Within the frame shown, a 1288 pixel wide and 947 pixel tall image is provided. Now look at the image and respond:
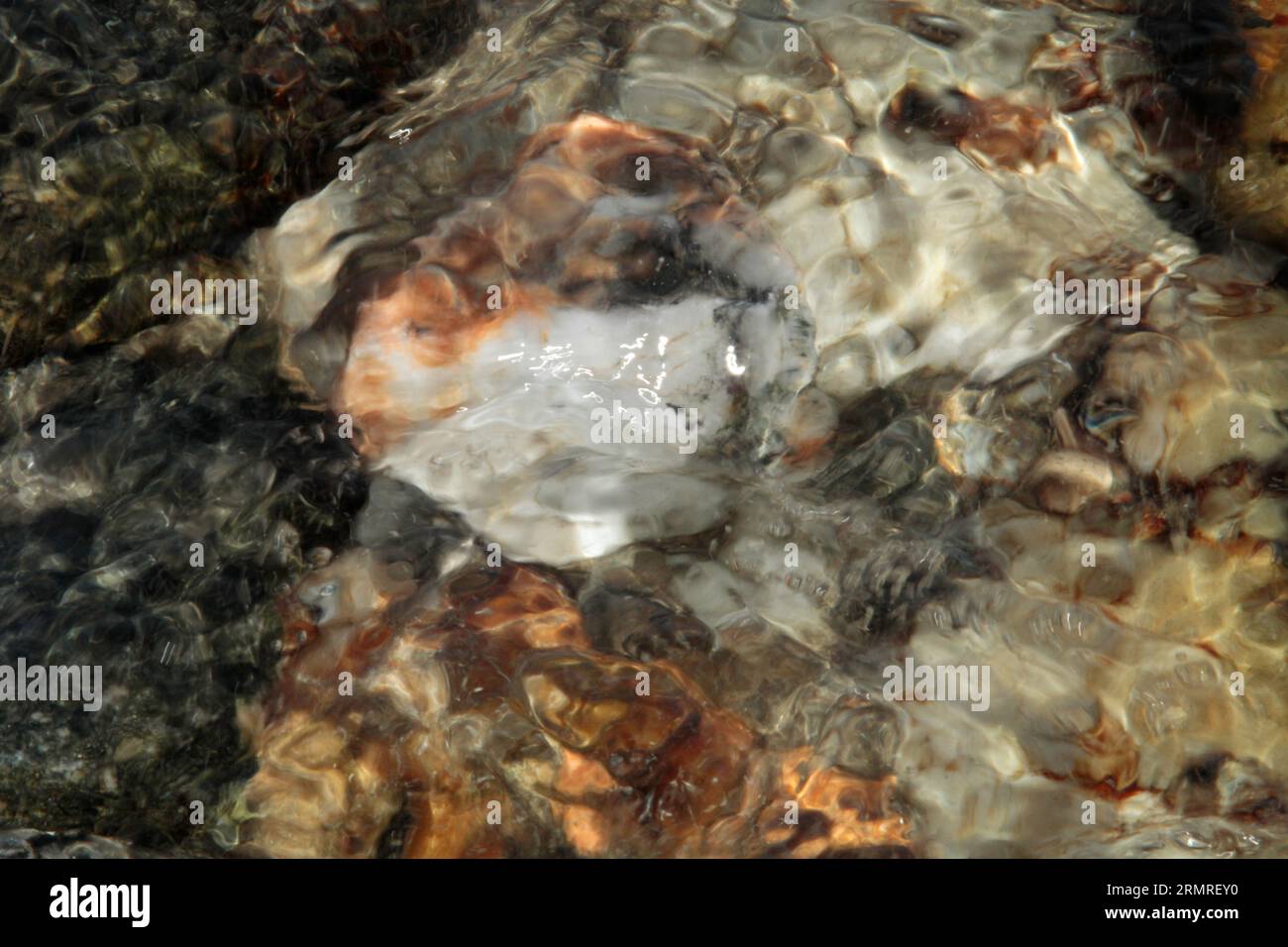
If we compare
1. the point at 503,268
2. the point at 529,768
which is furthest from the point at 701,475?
the point at 529,768

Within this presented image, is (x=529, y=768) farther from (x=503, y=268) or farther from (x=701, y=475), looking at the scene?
(x=503, y=268)

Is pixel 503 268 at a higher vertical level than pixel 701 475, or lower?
higher

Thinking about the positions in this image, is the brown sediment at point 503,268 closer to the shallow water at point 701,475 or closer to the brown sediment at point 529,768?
the shallow water at point 701,475

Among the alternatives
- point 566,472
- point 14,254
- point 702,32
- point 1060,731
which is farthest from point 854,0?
point 14,254

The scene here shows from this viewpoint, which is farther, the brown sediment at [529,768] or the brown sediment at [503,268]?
the brown sediment at [503,268]

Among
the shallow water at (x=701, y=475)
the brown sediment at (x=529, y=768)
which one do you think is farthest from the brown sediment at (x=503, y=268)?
the brown sediment at (x=529, y=768)

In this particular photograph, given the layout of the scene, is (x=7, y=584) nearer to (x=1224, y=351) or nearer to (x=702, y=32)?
(x=702, y=32)

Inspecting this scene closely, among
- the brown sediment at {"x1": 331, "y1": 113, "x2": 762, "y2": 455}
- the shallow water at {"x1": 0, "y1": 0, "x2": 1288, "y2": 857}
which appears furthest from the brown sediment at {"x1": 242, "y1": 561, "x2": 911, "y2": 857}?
the brown sediment at {"x1": 331, "y1": 113, "x2": 762, "y2": 455}

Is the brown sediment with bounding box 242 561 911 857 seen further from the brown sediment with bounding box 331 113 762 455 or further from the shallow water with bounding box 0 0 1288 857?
the brown sediment with bounding box 331 113 762 455

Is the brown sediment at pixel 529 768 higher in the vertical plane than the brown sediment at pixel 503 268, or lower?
lower
